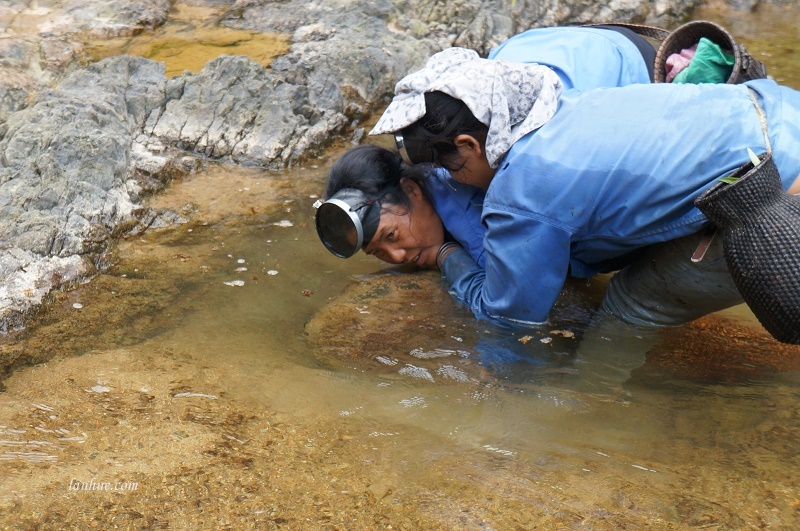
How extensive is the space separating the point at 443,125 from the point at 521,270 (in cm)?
60

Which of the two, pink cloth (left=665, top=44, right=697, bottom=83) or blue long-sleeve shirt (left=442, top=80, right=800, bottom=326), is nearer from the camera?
blue long-sleeve shirt (left=442, top=80, right=800, bottom=326)

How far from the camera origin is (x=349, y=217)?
327cm

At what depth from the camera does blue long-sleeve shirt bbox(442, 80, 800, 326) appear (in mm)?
2557

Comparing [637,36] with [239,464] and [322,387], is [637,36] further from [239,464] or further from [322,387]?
[239,464]

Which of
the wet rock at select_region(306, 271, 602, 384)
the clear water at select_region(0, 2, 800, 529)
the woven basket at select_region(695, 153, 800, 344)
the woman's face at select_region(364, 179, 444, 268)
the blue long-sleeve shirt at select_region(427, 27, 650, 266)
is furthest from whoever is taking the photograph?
the woman's face at select_region(364, 179, 444, 268)

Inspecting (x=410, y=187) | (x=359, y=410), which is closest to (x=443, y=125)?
(x=410, y=187)

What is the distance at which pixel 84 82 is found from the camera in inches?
188

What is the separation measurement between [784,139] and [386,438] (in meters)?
1.62

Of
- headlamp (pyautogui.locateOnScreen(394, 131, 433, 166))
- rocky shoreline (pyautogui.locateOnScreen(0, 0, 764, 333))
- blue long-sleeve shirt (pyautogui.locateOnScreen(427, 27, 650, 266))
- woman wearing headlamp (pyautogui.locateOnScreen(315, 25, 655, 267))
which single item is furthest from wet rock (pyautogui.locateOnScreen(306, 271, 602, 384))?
rocky shoreline (pyautogui.locateOnScreen(0, 0, 764, 333))

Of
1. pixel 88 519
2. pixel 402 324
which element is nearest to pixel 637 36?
pixel 402 324

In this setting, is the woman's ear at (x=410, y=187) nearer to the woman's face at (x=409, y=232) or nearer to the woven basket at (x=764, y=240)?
the woman's face at (x=409, y=232)

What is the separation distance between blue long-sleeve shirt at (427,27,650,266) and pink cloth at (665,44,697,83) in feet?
0.36

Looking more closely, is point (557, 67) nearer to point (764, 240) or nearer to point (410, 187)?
point (410, 187)

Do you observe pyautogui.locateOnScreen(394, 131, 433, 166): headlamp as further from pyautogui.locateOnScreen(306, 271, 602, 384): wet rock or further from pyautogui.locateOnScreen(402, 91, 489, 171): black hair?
pyautogui.locateOnScreen(306, 271, 602, 384): wet rock
